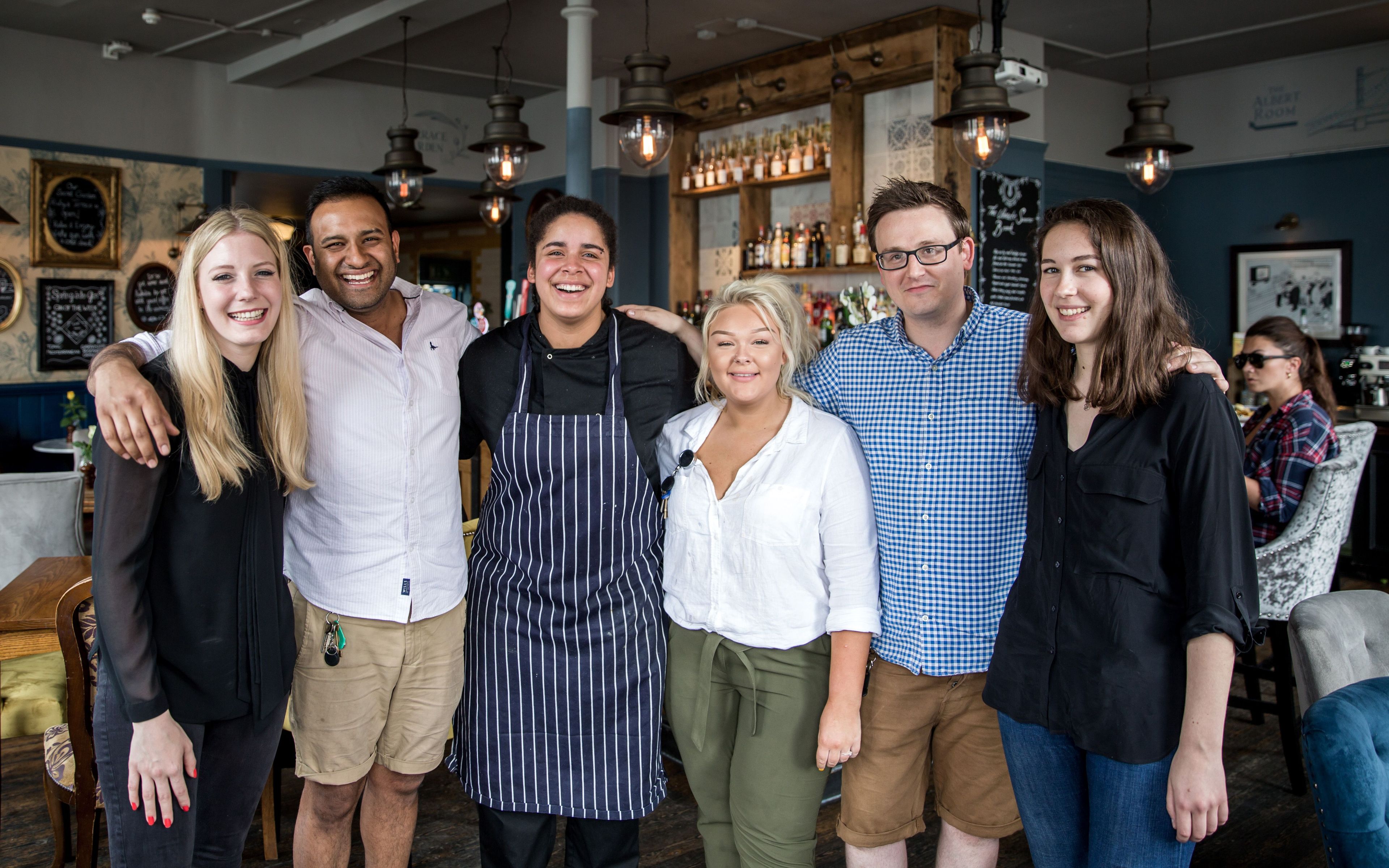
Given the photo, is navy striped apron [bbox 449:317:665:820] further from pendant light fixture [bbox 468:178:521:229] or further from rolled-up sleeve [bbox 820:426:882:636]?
pendant light fixture [bbox 468:178:521:229]

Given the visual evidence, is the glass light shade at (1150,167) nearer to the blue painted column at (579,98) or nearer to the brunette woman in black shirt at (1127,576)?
the blue painted column at (579,98)

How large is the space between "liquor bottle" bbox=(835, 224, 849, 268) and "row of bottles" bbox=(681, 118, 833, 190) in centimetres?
52

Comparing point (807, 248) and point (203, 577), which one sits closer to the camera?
point (203, 577)

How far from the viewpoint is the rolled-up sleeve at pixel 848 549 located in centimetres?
208

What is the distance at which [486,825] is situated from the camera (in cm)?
238

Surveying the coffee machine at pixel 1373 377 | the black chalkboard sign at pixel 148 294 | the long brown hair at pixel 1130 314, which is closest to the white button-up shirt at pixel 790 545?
the long brown hair at pixel 1130 314

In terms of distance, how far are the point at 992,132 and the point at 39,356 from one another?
6.98m

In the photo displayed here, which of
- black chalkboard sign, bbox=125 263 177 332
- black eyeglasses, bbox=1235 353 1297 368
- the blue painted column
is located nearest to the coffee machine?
black eyeglasses, bbox=1235 353 1297 368

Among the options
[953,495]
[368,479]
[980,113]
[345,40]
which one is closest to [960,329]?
[953,495]

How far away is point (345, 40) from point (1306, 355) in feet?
19.8

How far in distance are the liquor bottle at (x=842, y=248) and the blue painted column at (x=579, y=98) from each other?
6.15ft

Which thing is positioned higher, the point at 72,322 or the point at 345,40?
the point at 345,40

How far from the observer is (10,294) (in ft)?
24.5

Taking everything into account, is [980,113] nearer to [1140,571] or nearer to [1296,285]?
[1140,571]
